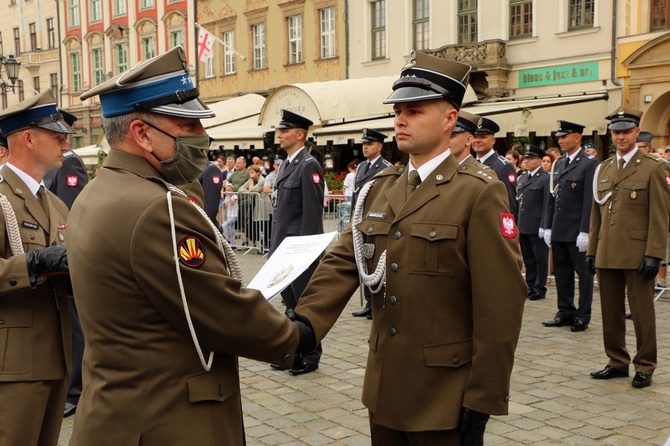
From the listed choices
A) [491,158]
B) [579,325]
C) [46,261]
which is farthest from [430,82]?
[491,158]

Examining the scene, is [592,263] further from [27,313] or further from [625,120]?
[27,313]

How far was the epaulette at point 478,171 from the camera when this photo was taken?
3109mm

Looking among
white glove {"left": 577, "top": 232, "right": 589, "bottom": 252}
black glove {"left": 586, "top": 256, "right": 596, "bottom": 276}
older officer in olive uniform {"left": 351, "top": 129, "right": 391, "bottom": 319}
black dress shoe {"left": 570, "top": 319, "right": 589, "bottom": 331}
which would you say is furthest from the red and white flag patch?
older officer in olive uniform {"left": 351, "top": 129, "right": 391, "bottom": 319}

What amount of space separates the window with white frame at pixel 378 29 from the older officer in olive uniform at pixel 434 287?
25.2 meters

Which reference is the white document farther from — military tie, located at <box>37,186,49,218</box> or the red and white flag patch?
military tie, located at <box>37,186,49,218</box>

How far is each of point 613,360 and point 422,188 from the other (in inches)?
162

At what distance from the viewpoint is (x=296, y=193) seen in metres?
7.46

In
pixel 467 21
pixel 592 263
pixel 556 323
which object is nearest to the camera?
pixel 592 263

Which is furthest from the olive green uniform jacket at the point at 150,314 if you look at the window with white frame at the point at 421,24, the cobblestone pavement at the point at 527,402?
the window with white frame at the point at 421,24

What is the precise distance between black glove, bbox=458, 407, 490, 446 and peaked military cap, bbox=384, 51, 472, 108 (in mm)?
1315

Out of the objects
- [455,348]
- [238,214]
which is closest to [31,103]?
[455,348]

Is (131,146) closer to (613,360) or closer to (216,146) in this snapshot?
(613,360)

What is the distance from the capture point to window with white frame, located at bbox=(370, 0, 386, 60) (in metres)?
27.7

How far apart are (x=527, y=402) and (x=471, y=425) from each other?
3.09 m
